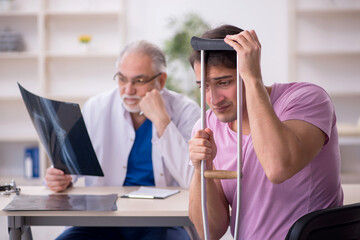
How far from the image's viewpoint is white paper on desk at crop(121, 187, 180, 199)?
2.08m

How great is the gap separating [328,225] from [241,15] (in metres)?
4.22

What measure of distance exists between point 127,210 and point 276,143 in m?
0.74

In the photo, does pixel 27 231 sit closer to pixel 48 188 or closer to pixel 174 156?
pixel 48 188

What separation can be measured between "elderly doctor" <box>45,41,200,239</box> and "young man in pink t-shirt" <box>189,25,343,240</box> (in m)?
0.68

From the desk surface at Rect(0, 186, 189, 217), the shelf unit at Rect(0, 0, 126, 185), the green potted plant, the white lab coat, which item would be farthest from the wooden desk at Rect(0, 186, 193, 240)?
the shelf unit at Rect(0, 0, 126, 185)

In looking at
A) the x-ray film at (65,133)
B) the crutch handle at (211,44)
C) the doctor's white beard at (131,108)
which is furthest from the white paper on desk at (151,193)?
the crutch handle at (211,44)

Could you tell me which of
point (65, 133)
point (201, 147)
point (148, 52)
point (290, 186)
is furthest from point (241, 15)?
point (201, 147)

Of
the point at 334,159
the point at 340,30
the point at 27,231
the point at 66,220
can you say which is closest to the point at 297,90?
the point at 334,159

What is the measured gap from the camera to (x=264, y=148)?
4.48 ft

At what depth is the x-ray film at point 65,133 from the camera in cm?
199

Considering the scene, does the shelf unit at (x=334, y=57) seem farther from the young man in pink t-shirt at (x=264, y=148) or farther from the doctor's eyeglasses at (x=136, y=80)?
the young man in pink t-shirt at (x=264, y=148)

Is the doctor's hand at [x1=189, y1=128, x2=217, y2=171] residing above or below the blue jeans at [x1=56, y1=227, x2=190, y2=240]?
above

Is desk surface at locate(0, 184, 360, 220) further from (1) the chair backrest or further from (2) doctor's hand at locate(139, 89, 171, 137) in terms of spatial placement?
(1) the chair backrest

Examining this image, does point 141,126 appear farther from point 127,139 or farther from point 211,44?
point 211,44
